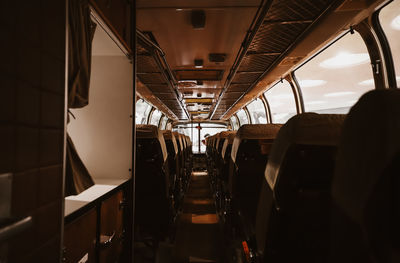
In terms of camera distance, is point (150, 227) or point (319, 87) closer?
point (150, 227)

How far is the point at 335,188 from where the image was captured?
2.06 feet

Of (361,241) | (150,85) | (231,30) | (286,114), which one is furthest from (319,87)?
(361,241)

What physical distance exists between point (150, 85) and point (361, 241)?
6.08 m

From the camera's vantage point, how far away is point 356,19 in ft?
9.67

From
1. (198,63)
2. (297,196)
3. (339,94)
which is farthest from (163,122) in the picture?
(297,196)

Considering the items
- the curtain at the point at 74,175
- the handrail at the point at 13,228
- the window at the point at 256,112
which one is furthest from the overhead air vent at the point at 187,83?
the handrail at the point at 13,228

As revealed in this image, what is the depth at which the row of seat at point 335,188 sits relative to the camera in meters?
0.52

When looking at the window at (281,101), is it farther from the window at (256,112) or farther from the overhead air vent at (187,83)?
the overhead air vent at (187,83)

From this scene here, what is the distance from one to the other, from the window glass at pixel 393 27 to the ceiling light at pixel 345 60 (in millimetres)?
548

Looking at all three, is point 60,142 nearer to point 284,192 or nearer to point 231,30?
point 284,192

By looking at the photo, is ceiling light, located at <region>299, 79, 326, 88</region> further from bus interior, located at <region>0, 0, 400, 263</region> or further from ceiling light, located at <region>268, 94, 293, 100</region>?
ceiling light, located at <region>268, 94, 293, 100</region>

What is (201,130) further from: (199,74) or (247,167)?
(247,167)

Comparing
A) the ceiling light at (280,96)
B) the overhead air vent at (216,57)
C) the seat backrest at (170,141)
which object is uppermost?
the overhead air vent at (216,57)

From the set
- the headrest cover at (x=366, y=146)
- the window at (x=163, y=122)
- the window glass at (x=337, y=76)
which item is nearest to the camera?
the headrest cover at (x=366, y=146)
